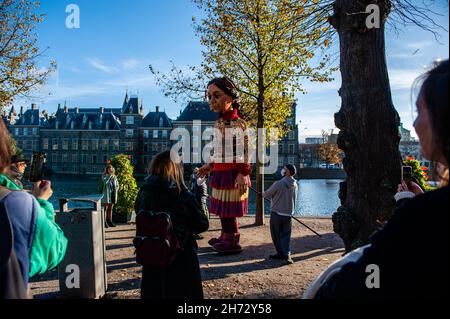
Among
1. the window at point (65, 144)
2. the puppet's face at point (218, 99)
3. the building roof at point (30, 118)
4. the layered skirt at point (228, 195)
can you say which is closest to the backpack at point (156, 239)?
the layered skirt at point (228, 195)

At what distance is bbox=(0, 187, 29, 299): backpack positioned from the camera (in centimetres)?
150

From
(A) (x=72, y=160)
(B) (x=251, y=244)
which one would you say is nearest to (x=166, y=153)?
(B) (x=251, y=244)

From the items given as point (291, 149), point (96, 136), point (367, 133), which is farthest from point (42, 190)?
point (96, 136)

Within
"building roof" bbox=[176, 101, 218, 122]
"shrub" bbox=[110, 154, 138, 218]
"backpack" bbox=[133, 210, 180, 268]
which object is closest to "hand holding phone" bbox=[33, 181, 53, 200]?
"backpack" bbox=[133, 210, 180, 268]

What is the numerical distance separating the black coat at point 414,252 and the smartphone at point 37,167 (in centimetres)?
227

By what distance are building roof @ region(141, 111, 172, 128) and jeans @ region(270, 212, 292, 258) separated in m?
62.1

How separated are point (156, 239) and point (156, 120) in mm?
66040

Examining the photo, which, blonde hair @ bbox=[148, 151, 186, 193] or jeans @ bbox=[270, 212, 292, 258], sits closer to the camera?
blonde hair @ bbox=[148, 151, 186, 193]

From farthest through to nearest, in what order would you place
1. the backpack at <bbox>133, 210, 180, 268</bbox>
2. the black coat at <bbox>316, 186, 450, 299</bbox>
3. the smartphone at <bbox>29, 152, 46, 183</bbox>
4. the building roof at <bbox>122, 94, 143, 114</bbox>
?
the building roof at <bbox>122, 94, 143, 114</bbox> → the backpack at <bbox>133, 210, 180, 268</bbox> → the smartphone at <bbox>29, 152, 46, 183</bbox> → the black coat at <bbox>316, 186, 450, 299</bbox>

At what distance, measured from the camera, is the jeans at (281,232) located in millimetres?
6066

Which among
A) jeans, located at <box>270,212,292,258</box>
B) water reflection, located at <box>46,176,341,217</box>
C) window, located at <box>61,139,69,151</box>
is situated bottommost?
water reflection, located at <box>46,176,341,217</box>

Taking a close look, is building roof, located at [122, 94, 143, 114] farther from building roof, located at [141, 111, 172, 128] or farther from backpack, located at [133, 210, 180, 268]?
backpack, located at [133, 210, 180, 268]
